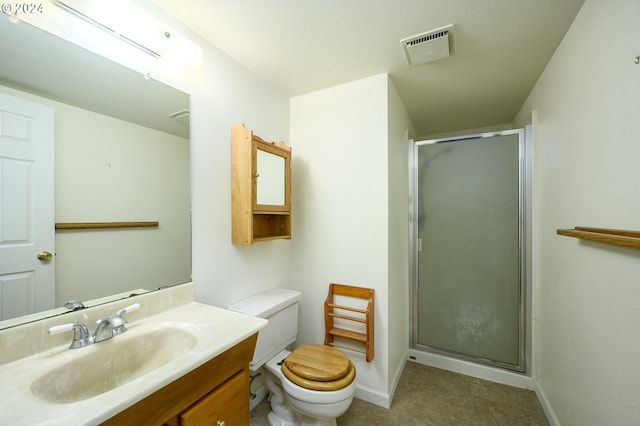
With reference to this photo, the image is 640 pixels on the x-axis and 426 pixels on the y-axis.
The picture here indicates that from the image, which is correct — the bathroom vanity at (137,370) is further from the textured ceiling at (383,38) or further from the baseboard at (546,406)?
the baseboard at (546,406)

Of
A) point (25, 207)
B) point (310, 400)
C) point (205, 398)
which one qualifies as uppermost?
point (25, 207)

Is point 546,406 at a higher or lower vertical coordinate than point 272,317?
lower

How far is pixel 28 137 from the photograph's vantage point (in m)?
0.87

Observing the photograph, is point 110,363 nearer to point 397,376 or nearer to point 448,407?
point 397,376

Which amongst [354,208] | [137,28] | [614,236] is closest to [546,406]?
[614,236]

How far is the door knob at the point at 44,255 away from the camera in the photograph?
0.91m

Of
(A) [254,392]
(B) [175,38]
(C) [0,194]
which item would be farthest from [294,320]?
(B) [175,38]

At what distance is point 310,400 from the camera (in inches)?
50.6

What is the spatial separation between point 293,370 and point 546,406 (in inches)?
64.6

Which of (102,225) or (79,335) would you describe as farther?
(102,225)

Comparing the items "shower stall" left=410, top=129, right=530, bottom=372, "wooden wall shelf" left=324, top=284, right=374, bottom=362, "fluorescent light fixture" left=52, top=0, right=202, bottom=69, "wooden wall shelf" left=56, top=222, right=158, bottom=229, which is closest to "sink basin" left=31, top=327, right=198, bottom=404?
"wooden wall shelf" left=56, top=222, right=158, bottom=229

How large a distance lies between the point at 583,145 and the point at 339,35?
4.29 feet

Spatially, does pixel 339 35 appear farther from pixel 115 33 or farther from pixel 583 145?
pixel 583 145

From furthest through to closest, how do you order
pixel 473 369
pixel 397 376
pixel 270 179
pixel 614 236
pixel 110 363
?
1. pixel 473 369
2. pixel 397 376
3. pixel 270 179
4. pixel 110 363
5. pixel 614 236
